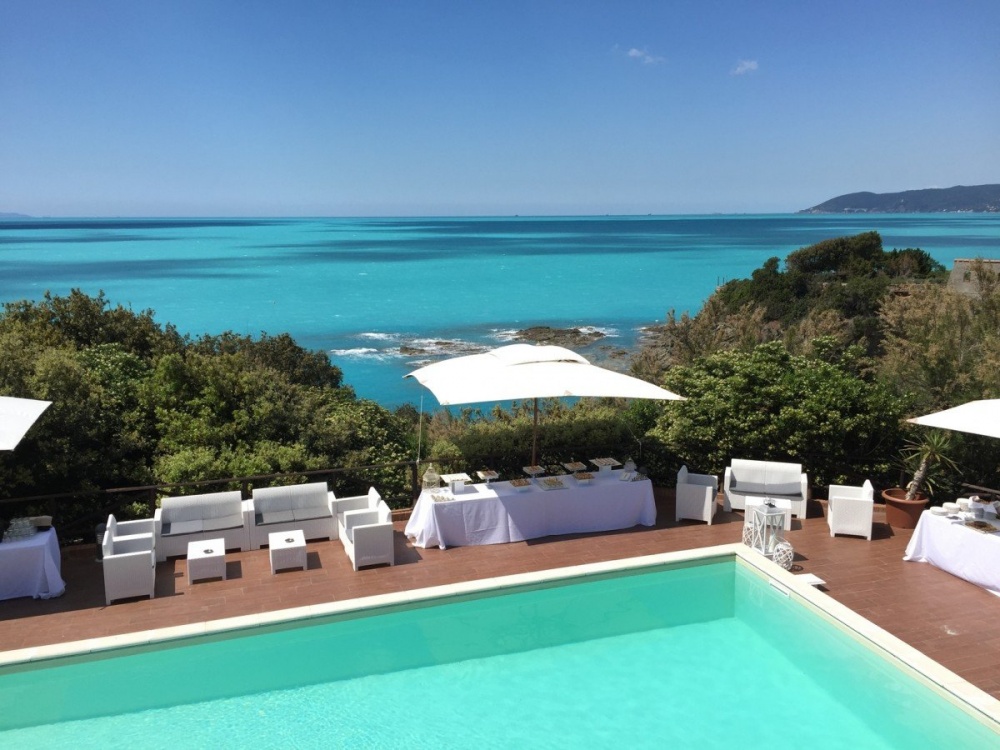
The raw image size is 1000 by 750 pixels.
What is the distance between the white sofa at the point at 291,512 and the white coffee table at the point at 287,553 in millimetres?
497

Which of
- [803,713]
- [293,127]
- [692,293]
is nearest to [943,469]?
[803,713]

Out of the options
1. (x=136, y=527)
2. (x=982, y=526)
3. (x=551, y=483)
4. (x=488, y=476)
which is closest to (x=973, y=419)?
(x=982, y=526)

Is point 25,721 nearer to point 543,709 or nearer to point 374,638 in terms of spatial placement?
point 374,638

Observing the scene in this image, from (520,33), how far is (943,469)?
58.9m

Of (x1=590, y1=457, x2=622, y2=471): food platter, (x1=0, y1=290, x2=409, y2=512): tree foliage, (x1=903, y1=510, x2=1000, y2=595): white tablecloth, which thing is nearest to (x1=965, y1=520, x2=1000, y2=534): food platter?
(x1=903, y1=510, x2=1000, y2=595): white tablecloth

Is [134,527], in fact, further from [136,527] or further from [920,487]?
[920,487]

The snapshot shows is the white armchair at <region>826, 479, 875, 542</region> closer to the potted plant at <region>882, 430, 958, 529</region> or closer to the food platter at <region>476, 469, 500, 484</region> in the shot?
the potted plant at <region>882, 430, 958, 529</region>

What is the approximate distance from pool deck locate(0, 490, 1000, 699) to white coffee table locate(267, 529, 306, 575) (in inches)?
4.8

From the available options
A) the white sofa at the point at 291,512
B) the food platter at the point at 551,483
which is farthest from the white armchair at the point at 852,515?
the white sofa at the point at 291,512

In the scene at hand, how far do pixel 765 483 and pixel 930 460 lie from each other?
6.58 ft

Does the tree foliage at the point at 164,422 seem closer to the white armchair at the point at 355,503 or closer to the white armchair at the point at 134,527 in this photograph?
the white armchair at the point at 355,503

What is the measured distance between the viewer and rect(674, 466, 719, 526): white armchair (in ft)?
29.7

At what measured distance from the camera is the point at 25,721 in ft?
18.2

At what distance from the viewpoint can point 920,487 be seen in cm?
899
